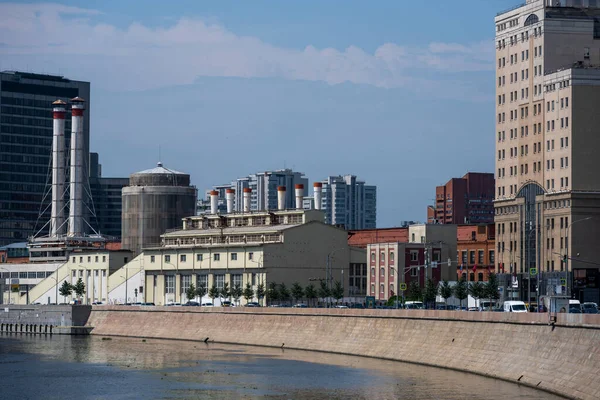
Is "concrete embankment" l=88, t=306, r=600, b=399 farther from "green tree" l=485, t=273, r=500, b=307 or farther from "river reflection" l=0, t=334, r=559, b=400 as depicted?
"green tree" l=485, t=273, r=500, b=307

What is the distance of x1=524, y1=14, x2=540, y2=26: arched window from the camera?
19525 cm

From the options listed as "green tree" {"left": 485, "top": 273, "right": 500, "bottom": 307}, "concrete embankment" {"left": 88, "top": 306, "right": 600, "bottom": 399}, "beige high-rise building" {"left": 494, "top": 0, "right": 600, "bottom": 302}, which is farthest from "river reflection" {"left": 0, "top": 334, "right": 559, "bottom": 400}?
"beige high-rise building" {"left": 494, "top": 0, "right": 600, "bottom": 302}

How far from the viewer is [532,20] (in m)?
196

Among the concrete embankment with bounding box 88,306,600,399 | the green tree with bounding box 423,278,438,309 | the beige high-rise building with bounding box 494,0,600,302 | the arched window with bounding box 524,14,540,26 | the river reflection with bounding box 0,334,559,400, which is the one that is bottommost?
the river reflection with bounding box 0,334,559,400

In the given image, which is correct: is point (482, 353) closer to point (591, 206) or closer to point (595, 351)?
point (595, 351)

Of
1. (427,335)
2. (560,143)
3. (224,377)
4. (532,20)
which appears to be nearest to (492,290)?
(560,143)

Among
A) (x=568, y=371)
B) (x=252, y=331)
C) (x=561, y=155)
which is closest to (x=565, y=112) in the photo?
(x=561, y=155)

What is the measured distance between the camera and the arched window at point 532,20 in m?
195

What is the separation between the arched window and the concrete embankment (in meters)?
63.7

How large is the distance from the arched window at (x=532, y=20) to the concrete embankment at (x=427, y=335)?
63.7m

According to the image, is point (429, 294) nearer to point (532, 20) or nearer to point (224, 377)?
point (532, 20)

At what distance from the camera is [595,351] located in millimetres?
92938

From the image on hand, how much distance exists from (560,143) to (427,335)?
67.4 metres

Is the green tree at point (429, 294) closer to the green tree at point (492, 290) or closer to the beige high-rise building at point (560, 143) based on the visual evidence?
the green tree at point (492, 290)
